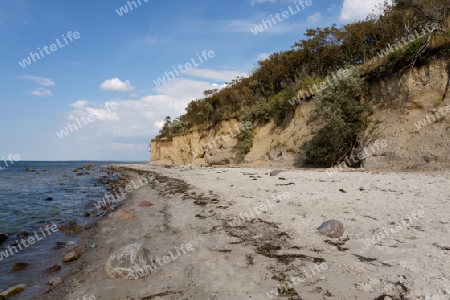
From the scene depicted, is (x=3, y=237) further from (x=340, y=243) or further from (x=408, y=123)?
(x=408, y=123)

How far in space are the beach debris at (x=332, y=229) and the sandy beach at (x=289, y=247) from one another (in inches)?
6.6

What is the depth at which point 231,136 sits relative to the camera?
27859 mm

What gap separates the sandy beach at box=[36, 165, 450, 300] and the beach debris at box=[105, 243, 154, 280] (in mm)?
A: 127

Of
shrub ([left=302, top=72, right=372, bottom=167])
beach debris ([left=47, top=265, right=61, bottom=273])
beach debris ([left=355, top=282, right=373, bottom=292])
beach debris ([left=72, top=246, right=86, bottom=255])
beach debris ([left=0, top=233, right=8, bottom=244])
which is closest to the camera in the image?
beach debris ([left=355, top=282, right=373, bottom=292])

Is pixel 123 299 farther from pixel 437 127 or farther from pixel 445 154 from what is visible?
pixel 437 127

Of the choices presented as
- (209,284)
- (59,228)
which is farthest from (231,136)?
(209,284)

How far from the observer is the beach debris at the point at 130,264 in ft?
13.9

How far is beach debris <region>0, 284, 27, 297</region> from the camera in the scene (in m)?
4.15

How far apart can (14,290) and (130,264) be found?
6.19ft

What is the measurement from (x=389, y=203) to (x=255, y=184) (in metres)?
5.32

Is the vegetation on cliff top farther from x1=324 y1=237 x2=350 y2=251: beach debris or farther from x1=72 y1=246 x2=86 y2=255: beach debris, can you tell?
x1=72 y1=246 x2=86 y2=255: beach debris

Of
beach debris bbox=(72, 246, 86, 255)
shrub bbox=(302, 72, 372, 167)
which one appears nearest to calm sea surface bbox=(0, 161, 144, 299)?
beach debris bbox=(72, 246, 86, 255)

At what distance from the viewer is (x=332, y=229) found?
5168 millimetres

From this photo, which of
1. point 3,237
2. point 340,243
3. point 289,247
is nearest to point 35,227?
point 3,237
